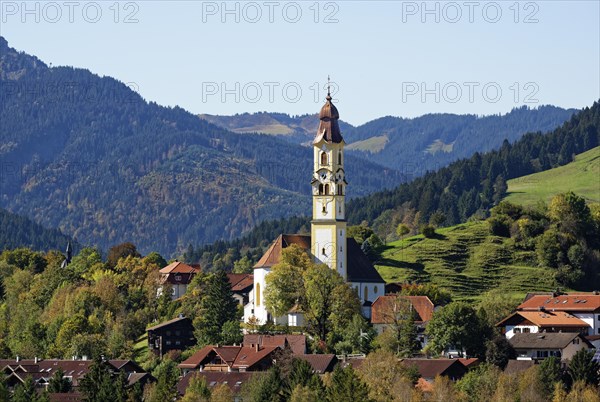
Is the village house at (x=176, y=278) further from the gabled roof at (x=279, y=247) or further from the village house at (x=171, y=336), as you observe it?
the gabled roof at (x=279, y=247)

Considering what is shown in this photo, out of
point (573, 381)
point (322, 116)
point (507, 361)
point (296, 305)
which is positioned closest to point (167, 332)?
point (296, 305)

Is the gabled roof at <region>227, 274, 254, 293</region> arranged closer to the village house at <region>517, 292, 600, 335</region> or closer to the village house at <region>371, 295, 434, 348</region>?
the village house at <region>371, 295, 434, 348</region>

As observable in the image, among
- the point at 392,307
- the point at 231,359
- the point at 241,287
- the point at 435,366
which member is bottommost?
the point at 435,366

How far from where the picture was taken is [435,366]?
102 metres

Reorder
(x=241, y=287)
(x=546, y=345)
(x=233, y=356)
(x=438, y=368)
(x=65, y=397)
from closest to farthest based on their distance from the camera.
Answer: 1. (x=65, y=397)
2. (x=438, y=368)
3. (x=546, y=345)
4. (x=233, y=356)
5. (x=241, y=287)

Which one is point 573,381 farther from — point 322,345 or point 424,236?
point 424,236

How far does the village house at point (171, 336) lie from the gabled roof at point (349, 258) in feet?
25.5

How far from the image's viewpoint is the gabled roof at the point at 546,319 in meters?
116

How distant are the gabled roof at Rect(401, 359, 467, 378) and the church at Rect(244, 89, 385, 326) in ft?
76.5

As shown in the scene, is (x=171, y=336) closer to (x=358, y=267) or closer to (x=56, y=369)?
(x=56, y=369)

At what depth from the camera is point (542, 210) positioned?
520 ft

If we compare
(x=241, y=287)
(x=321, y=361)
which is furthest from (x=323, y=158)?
(x=321, y=361)

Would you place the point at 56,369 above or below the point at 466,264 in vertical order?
below

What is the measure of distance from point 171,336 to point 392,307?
18202 millimetres
